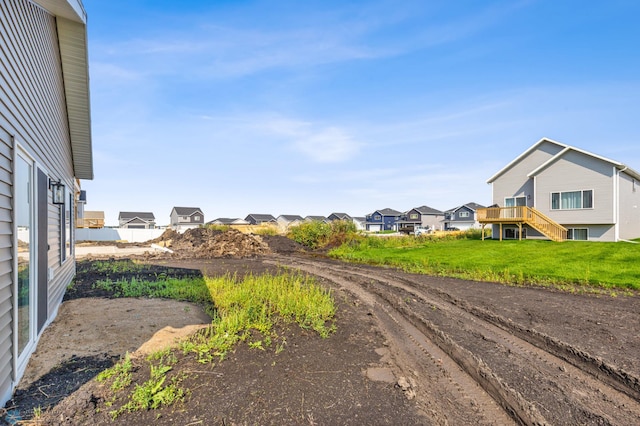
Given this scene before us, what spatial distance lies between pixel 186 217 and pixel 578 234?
59.9 m

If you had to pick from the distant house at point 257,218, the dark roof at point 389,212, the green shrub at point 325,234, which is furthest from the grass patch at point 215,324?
the distant house at point 257,218

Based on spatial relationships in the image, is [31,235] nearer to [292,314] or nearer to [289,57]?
[292,314]

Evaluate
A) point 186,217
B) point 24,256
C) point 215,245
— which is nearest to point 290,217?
point 186,217

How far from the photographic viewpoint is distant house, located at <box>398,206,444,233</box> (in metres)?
66.8

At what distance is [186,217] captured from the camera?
66.1 m

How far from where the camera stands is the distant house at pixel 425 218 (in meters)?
66.8

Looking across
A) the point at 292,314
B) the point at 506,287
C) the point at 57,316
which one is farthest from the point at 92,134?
the point at 506,287

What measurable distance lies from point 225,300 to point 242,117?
36.4 ft

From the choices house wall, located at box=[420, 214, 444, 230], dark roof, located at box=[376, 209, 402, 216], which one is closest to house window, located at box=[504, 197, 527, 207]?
house wall, located at box=[420, 214, 444, 230]

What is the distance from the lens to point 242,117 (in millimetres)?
15945

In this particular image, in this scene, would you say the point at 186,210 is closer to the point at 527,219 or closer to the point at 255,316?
the point at 527,219

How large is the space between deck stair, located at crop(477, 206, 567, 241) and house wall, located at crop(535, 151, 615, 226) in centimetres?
52

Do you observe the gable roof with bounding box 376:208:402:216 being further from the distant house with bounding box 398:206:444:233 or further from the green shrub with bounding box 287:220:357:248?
the green shrub with bounding box 287:220:357:248

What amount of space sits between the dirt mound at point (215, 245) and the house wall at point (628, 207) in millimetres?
19786
